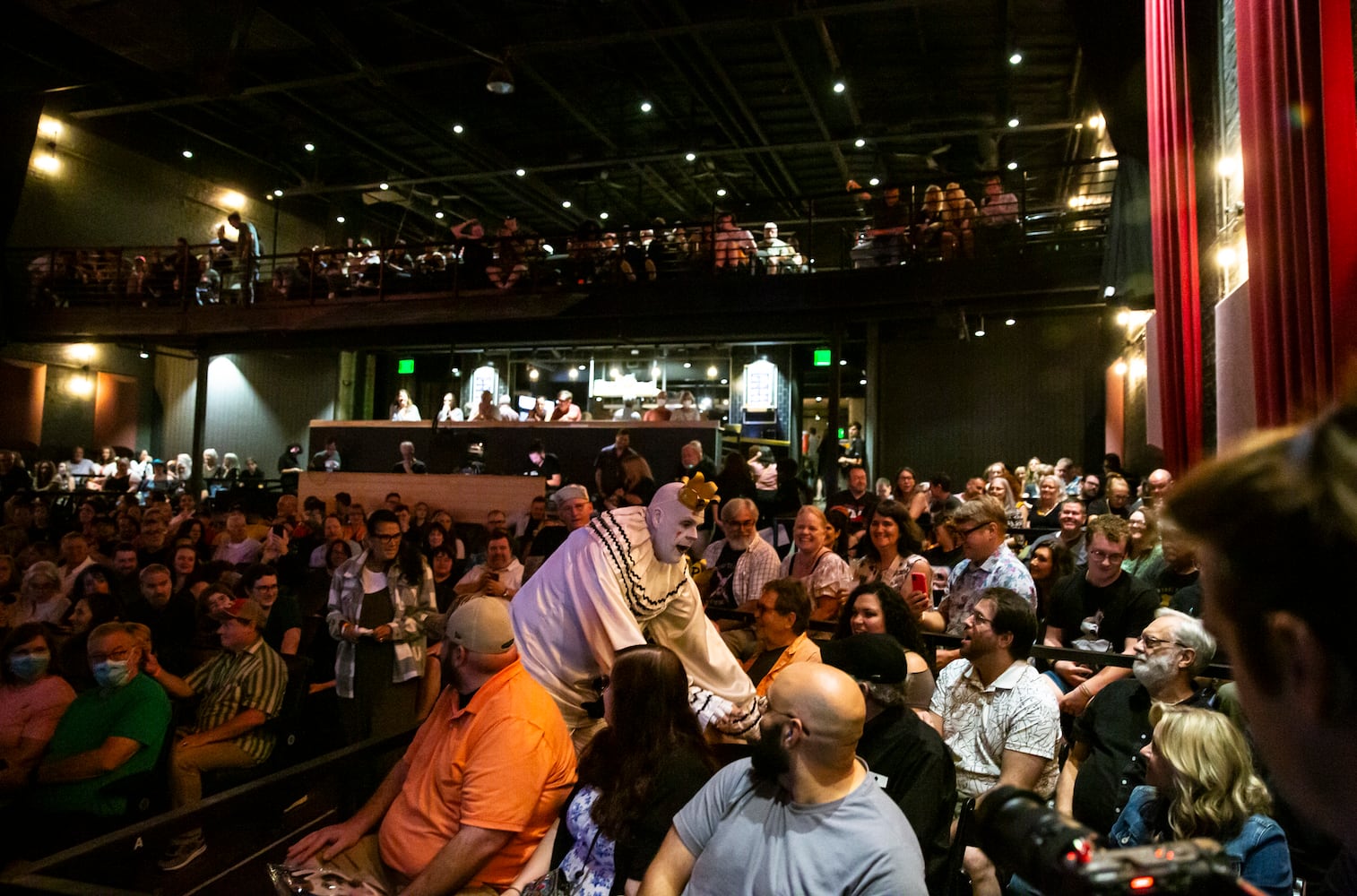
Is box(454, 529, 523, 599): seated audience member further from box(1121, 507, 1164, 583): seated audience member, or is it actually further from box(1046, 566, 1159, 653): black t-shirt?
box(1121, 507, 1164, 583): seated audience member

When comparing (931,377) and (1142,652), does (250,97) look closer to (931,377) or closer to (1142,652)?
(931,377)

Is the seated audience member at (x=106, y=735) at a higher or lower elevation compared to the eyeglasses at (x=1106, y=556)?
lower

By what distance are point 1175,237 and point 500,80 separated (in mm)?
9350

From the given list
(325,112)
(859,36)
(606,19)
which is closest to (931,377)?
(859,36)

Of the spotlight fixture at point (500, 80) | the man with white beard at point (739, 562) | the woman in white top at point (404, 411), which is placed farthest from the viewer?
the woman in white top at point (404, 411)

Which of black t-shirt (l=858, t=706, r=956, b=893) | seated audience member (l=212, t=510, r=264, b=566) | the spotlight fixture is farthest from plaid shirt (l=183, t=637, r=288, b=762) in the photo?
the spotlight fixture

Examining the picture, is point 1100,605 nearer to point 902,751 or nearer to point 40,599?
point 902,751

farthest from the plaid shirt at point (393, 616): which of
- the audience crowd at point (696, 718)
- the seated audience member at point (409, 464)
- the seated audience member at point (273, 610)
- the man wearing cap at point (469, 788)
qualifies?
the seated audience member at point (409, 464)

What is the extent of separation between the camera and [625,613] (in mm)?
3277

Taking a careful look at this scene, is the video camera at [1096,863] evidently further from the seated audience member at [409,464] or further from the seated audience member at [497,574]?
the seated audience member at [409,464]

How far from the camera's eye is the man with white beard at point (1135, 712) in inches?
123

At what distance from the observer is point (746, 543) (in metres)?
6.14

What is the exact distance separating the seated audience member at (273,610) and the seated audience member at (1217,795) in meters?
4.65

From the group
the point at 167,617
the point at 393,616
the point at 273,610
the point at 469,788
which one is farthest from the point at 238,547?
the point at 469,788
